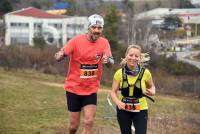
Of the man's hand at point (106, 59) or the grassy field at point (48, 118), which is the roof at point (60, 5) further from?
the man's hand at point (106, 59)

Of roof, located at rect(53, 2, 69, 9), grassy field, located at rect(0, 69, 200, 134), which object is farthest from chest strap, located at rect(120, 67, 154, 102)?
roof, located at rect(53, 2, 69, 9)

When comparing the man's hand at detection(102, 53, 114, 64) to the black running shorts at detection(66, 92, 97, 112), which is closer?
the man's hand at detection(102, 53, 114, 64)

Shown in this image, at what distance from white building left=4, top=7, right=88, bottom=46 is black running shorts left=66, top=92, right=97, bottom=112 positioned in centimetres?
5190

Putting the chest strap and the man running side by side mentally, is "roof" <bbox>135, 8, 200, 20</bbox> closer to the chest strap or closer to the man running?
the man running

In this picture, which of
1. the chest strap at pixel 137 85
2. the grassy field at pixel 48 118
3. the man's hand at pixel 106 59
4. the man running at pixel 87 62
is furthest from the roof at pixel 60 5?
the chest strap at pixel 137 85

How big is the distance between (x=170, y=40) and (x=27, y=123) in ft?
134

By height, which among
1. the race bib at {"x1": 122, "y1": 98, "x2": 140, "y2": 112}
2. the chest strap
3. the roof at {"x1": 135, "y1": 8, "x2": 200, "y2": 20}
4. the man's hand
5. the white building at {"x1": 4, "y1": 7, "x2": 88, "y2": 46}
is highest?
the man's hand

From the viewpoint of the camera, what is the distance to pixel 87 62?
7.30m

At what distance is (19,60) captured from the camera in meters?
40.2

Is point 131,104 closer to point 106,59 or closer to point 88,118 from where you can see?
point 106,59

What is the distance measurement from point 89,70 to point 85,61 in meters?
0.13

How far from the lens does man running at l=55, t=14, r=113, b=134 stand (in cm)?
726

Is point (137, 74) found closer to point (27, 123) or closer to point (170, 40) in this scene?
point (27, 123)

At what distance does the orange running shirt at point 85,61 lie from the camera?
7.29m
